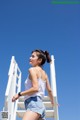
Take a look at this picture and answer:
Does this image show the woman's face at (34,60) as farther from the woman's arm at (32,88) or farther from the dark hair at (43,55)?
the woman's arm at (32,88)

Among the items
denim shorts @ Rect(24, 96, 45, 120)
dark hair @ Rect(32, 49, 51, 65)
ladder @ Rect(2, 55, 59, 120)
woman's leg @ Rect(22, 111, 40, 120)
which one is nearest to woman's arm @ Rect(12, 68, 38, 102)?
denim shorts @ Rect(24, 96, 45, 120)

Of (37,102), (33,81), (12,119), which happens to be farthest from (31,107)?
(12,119)

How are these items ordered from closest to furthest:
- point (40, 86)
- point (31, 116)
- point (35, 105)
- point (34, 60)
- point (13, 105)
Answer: point (31, 116) < point (35, 105) < point (40, 86) < point (34, 60) < point (13, 105)

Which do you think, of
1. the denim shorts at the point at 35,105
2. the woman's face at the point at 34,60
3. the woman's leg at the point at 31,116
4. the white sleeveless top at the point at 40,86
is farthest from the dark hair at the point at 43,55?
the woman's leg at the point at 31,116

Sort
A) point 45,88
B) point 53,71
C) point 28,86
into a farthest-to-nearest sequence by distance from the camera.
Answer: point 53,71, point 45,88, point 28,86

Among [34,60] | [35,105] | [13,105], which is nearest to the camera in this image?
[35,105]

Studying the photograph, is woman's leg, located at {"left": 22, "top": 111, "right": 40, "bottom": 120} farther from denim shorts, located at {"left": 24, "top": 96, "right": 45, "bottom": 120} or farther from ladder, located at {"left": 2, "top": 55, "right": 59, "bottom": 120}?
ladder, located at {"left": 2, "top": 55, "right": 59, "bottom": 120}

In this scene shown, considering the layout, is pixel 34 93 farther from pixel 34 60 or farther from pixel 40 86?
pixel 34 60

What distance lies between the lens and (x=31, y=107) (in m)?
3.05

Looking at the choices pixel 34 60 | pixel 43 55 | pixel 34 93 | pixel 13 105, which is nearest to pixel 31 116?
pixel 34 93

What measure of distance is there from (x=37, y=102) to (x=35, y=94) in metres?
0.10

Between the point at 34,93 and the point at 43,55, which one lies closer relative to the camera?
the point at 34,93

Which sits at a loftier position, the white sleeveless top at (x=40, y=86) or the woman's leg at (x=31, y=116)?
the white sleeveless top at (x=40, y=86)

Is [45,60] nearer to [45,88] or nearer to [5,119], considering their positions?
[45,88]
